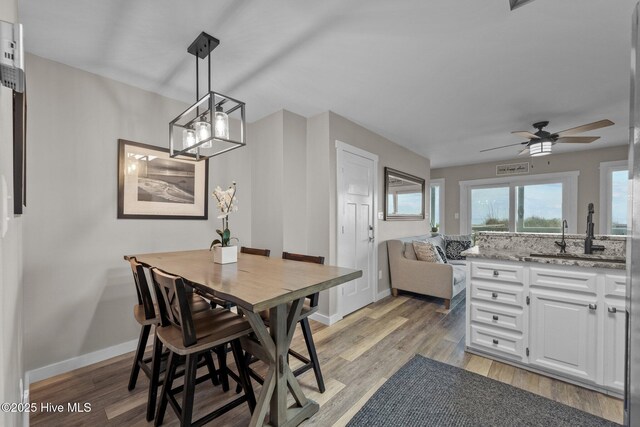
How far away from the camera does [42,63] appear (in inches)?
81.0

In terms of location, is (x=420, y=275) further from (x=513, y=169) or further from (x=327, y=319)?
(x=513, y=169)

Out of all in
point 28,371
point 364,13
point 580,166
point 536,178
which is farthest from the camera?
point 536,178

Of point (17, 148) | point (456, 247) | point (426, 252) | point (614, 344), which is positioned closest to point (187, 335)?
point (17, 148)

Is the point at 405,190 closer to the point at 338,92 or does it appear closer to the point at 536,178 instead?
the point at 338,92

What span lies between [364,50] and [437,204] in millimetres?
5612

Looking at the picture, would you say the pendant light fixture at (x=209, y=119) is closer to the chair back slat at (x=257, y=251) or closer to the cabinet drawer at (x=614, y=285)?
the chair back slat at (x=257, y=251)

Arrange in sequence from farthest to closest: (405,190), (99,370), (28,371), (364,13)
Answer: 1. (405,190)
2. (99,370)
3. (28,371)
4. (364,13)

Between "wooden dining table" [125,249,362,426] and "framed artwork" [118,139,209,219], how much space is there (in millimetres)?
1054

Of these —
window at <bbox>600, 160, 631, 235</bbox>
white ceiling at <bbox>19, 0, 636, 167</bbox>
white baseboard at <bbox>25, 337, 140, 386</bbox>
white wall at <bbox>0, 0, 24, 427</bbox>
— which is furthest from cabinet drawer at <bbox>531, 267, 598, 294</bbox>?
window at <bbox>600, 160, 631, 235</bbox>

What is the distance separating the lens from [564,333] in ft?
6.54

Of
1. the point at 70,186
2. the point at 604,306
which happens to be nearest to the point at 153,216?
the point at 70,186

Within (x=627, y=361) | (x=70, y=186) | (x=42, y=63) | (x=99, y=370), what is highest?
(x=42, y=63)

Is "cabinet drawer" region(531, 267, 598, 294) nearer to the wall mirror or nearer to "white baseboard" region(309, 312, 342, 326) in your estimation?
"white baseboard" region(309, 312, 342, 326)

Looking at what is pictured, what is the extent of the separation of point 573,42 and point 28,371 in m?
4.63
